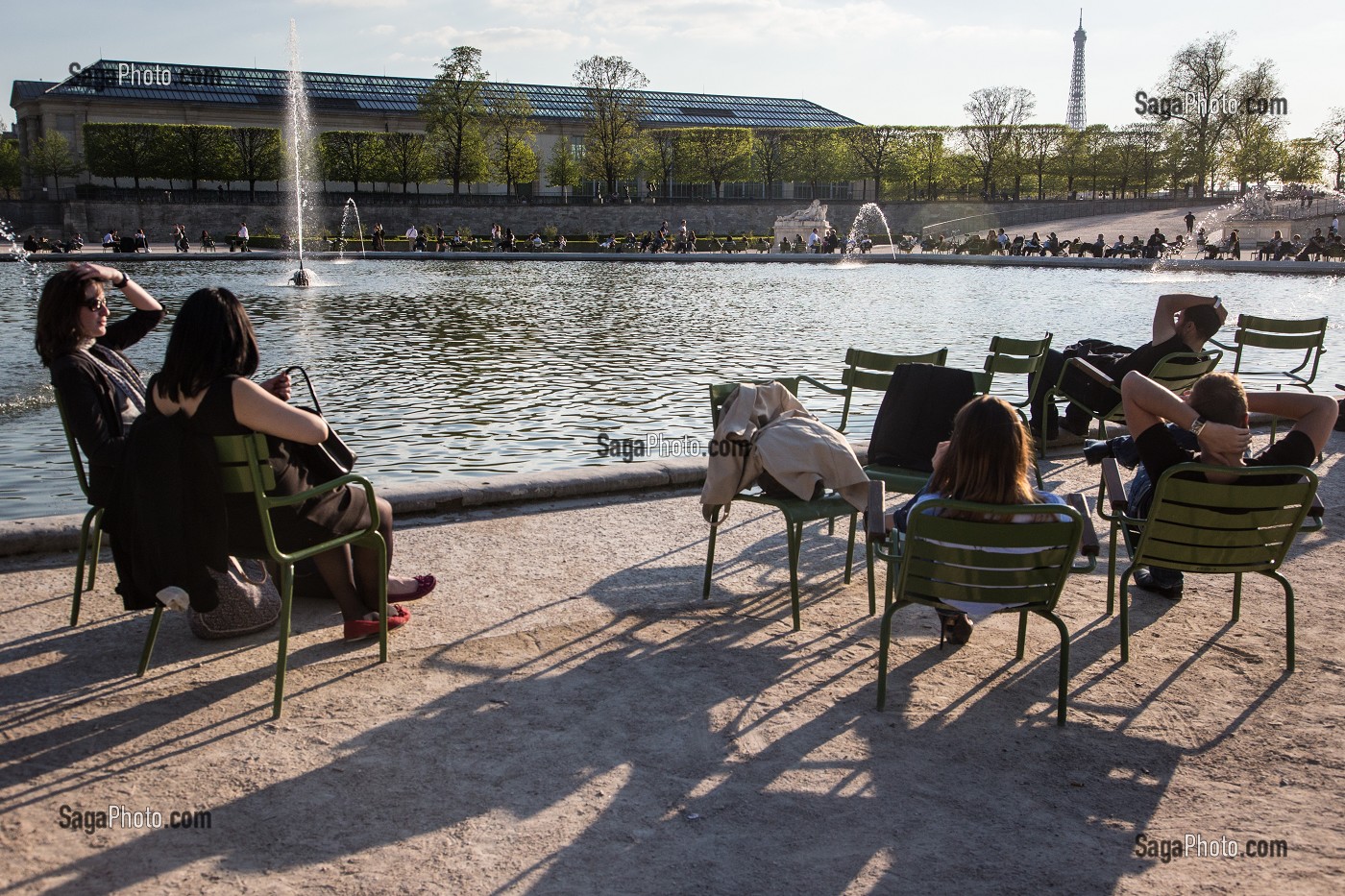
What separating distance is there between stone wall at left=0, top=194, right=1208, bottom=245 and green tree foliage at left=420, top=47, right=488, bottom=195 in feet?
10.1

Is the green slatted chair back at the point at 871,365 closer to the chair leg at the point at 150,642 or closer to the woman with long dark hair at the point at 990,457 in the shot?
the woman with long dark hair at the point at 990,457

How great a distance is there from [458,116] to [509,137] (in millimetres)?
4111

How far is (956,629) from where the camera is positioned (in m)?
4.53

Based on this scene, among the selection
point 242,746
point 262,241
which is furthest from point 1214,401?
point 262,241

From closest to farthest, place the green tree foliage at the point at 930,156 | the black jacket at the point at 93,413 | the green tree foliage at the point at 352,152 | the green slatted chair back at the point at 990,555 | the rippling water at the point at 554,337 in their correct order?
1. the green slatted chair back at the point at 990,555
2. the black jacket at the point at 93,413
3. the rippling water at the point at 554,337
4. the green tree foliage at the point at 352,152
5. the green tree foliage at the point at 930,156

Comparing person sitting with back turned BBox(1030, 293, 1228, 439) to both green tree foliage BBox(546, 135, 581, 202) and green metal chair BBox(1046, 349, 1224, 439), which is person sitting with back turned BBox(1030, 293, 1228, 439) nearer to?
green metal chair BBox(1046, 349, 1224, 439)

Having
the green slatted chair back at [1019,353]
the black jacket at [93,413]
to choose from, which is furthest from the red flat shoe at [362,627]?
the green slatted chair back at [1019,353]

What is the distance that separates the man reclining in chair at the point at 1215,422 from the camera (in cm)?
440

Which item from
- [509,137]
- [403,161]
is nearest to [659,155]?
[509,137]

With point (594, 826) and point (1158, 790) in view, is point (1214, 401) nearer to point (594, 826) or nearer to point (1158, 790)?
point (1158, 790)

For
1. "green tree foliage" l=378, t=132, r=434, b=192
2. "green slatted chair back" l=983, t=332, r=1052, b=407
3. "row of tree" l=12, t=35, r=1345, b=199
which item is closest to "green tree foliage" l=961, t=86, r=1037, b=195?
"row of tree" l=12, t=35, r=1345, b=199

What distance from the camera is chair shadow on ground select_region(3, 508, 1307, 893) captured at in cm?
297

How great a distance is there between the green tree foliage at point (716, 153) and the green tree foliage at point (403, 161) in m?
15.5

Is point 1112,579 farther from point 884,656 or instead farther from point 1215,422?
point 884,656
